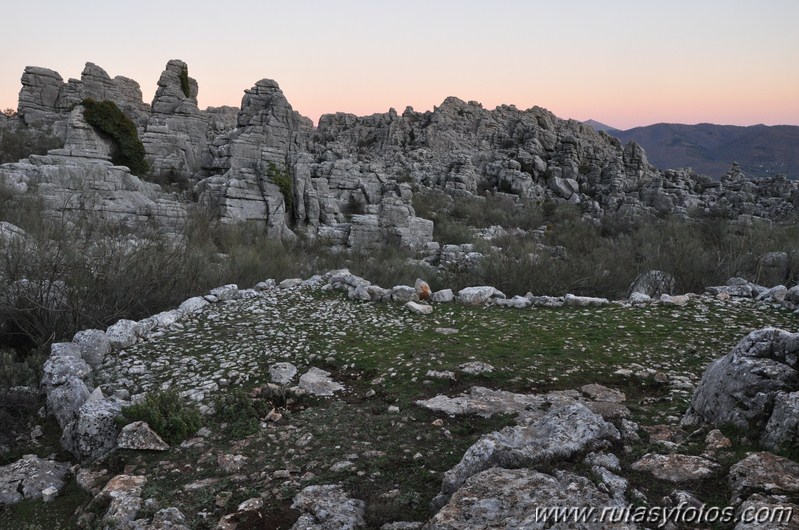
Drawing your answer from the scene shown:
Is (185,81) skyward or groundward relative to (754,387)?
skyward

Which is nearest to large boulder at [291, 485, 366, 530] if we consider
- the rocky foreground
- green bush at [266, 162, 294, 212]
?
the rocky foreground

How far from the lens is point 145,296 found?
30.1ft

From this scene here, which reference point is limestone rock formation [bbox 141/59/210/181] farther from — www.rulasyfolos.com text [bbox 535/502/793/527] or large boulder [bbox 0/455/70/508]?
www.rulasyfolos.com text [bbox 535/502/793/527]

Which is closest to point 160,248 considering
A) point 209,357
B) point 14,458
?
point 209,357

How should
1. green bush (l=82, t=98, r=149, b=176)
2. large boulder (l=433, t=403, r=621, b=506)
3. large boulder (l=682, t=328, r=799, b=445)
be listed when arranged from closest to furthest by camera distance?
1. large boulder (l=433, t=403, r=621, b=506)
2. large boulder (l=682, t=328, r=799, b=445)
3. green bush (l=82, t=98, r=149, b=176)

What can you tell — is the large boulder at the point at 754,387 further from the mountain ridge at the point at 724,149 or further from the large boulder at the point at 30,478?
the mountain ridge at the point at 724,149

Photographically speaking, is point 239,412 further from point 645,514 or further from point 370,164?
point 370,164

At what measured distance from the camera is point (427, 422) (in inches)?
176

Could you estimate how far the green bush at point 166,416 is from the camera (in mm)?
4441

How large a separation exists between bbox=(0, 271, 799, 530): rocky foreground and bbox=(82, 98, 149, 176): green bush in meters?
23.5

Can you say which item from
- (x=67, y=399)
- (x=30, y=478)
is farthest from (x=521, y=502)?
(x=67, y=399)

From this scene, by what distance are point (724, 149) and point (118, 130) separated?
336 ft

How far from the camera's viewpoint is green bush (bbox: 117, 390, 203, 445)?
4441 millimetres

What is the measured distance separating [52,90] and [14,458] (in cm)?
4644
